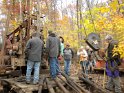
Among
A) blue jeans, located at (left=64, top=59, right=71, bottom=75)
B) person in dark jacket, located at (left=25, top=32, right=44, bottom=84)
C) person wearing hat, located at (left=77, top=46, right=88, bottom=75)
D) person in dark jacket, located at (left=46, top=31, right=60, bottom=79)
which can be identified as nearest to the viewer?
person in dark jacket, located at (left=25, top=32, right=44, bottom=84)

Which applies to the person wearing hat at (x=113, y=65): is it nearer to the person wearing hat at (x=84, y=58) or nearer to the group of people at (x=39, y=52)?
the group of people at (x=39, y=52)

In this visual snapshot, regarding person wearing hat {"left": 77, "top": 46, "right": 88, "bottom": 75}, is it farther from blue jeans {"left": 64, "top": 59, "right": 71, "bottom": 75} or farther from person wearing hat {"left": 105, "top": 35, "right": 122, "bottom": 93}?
person wearing hat {"left": 105, "top": 35, "right": 122, "bottom": 93}

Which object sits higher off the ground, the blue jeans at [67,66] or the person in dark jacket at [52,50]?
the person in dark jacket at [52,50]

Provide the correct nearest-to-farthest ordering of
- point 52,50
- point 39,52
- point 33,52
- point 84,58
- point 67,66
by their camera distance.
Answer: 1. point 33,52
2. point 39,52
3. point 52,50
4. point 67,66
5. point 84,58

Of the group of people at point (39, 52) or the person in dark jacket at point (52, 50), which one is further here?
the person in dark jacket at point (52, 50)

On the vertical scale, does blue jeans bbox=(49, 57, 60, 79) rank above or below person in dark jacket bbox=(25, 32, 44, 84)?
below

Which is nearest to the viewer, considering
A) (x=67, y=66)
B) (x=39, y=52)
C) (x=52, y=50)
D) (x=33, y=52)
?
(x=33, y=52)

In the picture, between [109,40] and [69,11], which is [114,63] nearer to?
[109,40]

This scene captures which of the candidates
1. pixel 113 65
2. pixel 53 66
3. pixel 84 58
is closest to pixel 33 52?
pixel 53 66

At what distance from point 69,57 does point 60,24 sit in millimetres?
26779

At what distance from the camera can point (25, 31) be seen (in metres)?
11.8

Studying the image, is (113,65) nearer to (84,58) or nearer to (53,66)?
(53,66)

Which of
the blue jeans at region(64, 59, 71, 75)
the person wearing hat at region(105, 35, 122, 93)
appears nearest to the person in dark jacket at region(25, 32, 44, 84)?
the person wearing hat at region(105, 35, 122, 93)

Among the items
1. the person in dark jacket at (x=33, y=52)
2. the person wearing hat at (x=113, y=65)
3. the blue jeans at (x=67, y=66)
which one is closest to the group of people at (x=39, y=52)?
the person in dark jacket at (x=33, y=52)
